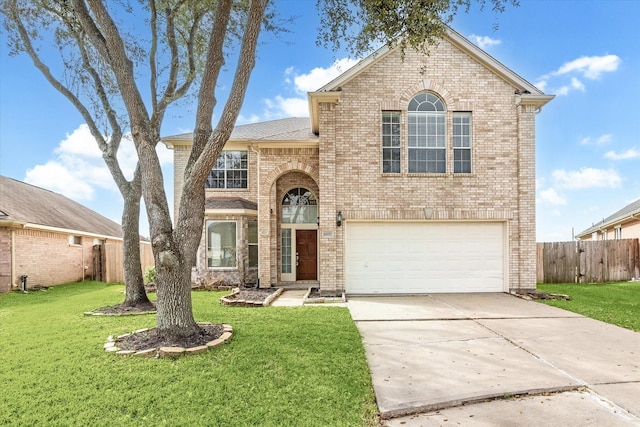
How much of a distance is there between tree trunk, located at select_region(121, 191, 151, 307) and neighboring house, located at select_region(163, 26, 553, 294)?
4880 mm

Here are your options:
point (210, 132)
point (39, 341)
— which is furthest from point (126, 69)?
point (39, 341)

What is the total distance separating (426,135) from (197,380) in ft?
31.0

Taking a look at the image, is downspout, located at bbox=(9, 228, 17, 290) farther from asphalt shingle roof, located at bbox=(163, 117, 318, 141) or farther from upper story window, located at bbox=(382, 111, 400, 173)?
upper story window, located at bbox=(382, 111, 400, 173)

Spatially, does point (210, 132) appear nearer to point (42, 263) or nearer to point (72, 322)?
point (72, 322)

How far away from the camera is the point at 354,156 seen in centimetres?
1085

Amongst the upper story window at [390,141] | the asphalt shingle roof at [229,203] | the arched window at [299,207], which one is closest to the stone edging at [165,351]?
the upper story window at [390,141]

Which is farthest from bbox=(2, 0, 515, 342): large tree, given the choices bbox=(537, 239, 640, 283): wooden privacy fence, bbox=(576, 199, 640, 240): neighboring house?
bbox=(576, 199, 640, 240): neighboring house

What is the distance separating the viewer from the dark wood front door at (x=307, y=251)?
13422mm

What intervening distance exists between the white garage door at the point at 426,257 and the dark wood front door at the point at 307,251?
8.39 feet

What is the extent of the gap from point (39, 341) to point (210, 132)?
4.60m

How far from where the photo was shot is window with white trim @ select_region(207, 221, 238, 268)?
1327cm

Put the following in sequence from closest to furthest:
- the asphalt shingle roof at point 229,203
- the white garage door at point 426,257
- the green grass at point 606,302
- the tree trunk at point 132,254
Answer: the green grass at point 606,302 → the tree trunk at point 132,254 → the white garage door at point 426,257 → the asphalt shingle roof at point 229,203

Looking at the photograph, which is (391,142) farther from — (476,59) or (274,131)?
(274,131)

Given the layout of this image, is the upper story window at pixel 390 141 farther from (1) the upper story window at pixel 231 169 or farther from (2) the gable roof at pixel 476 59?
(1) the upper story window at pixel 231 169
